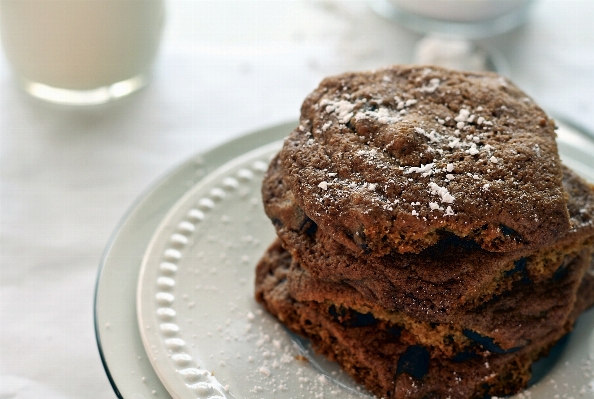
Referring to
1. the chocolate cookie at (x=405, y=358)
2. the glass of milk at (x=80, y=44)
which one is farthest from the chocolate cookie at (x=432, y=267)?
the glass of milk at (x=80, y=44)

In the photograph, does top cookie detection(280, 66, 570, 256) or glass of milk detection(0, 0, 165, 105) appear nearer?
top cookie detection(280, 66, 570, 256)

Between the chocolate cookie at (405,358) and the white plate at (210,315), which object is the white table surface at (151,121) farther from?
the chocolate cookie at (405,358)

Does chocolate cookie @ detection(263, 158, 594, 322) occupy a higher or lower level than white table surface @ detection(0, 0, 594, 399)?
higher

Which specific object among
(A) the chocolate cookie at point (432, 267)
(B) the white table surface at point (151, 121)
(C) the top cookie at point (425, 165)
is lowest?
(B) the white table surface at point (151, 121)

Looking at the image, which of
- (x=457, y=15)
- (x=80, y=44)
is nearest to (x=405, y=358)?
(x=80, y=44)

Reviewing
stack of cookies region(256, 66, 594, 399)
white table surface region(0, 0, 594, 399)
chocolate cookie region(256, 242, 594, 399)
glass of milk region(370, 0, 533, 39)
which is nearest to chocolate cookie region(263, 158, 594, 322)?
stack of cookies region(256, 66, 594, 399)

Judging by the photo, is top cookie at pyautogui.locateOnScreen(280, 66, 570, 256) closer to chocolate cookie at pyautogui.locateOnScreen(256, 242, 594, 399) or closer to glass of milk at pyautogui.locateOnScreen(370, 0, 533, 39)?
chocolate cookie at pyautogui.locateOnScreen(256, 242, 594, 399)

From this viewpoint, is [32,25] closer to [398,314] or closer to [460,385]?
[398,314]
